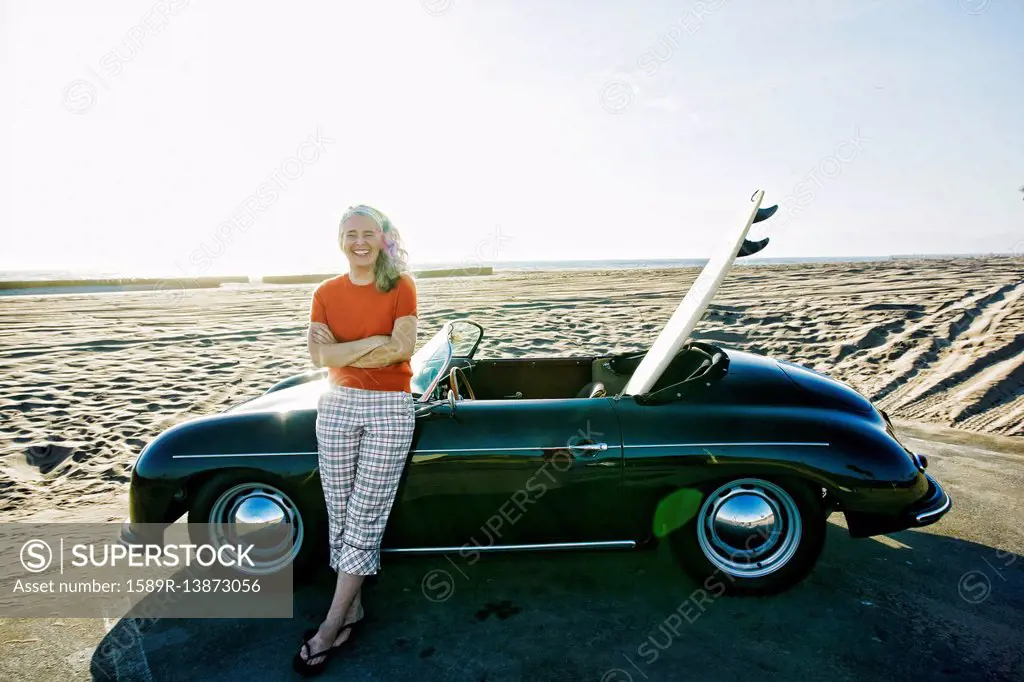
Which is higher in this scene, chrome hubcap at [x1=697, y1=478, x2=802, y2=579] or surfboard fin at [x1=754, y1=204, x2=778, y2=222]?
surfboard fin at [x1=754, y1=204, x2=778, y2=222]

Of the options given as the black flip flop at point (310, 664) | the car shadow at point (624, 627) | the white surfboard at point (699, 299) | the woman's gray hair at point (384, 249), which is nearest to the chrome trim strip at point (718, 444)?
the white surfboard at point (699, 299)

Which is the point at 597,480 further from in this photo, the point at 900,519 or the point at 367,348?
the point at 900,519

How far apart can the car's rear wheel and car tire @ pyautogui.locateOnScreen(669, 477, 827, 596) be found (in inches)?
76.6

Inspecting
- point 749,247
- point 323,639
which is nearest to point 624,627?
point 323,639

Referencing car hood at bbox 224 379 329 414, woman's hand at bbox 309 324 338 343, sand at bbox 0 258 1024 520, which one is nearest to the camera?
woman's hand at bbox 309 324 338 343

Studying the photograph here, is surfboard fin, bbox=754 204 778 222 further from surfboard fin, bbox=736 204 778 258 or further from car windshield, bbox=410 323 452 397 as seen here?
car windshield, bbox=410 323 452 397

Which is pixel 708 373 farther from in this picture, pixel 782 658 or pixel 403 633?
pixel 403 633

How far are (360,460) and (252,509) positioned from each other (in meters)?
0.82

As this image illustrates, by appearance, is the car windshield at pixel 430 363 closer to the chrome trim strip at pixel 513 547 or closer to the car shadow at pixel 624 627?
the chrome trim strip at pixel 513 547

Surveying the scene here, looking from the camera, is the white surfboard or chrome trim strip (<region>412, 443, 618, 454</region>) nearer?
chrome trim strip (<region>412, 443, 618, 454</region>)

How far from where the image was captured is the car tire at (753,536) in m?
2.88

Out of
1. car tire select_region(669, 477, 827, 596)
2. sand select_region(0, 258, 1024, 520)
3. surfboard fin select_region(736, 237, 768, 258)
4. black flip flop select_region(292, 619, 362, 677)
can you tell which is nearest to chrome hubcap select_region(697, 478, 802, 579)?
car tire select_region(669, 477, 827, 596)

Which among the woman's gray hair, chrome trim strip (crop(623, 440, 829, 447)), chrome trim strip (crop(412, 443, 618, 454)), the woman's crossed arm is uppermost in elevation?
the woman's gray hair

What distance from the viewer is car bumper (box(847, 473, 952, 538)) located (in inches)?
112
